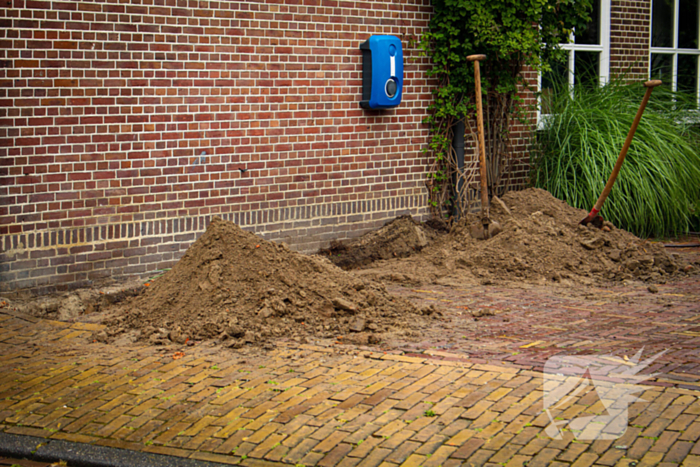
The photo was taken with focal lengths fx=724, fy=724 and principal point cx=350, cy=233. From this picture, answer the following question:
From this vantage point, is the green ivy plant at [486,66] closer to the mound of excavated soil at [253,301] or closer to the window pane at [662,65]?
the window pane at [662,65]

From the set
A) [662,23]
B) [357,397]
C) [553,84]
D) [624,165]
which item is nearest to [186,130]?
[357,397]

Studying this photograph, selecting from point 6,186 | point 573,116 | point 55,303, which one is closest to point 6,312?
point 55,303

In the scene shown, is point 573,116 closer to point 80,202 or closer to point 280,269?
point 280,269

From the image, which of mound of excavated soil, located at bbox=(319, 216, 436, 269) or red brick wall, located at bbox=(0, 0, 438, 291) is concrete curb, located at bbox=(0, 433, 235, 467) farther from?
mound of excavated soil, located at bbox=(319, 216, 436, 269)

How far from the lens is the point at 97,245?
23.7 feet

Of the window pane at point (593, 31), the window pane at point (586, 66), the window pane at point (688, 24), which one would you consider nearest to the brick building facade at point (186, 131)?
the window pane at point (586, 66)

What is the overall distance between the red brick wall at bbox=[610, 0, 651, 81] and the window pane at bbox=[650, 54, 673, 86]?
496 mm

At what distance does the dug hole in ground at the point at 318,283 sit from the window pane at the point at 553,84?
3.17m

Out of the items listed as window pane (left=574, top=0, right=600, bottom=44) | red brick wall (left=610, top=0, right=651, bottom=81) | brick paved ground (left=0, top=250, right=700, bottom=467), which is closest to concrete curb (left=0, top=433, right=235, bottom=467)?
brick paved ground (left=0, top=250, right=700, bottom=467)

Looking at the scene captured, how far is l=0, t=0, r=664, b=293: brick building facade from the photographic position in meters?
6.82

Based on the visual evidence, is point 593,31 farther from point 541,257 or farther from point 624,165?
point 541,257

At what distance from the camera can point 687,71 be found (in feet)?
45.5

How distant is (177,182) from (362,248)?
251 cm

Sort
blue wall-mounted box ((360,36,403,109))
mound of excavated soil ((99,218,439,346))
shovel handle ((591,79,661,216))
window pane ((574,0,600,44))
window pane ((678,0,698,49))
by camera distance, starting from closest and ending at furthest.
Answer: mound of excavated soil ((99,218,439,346)) < shovel handle ((591,79,661,216)) < blue wall-mounted box ((360,36,403,109)) < window pane ((574,0,600,44)) < window pane ((678,0,698,49))
